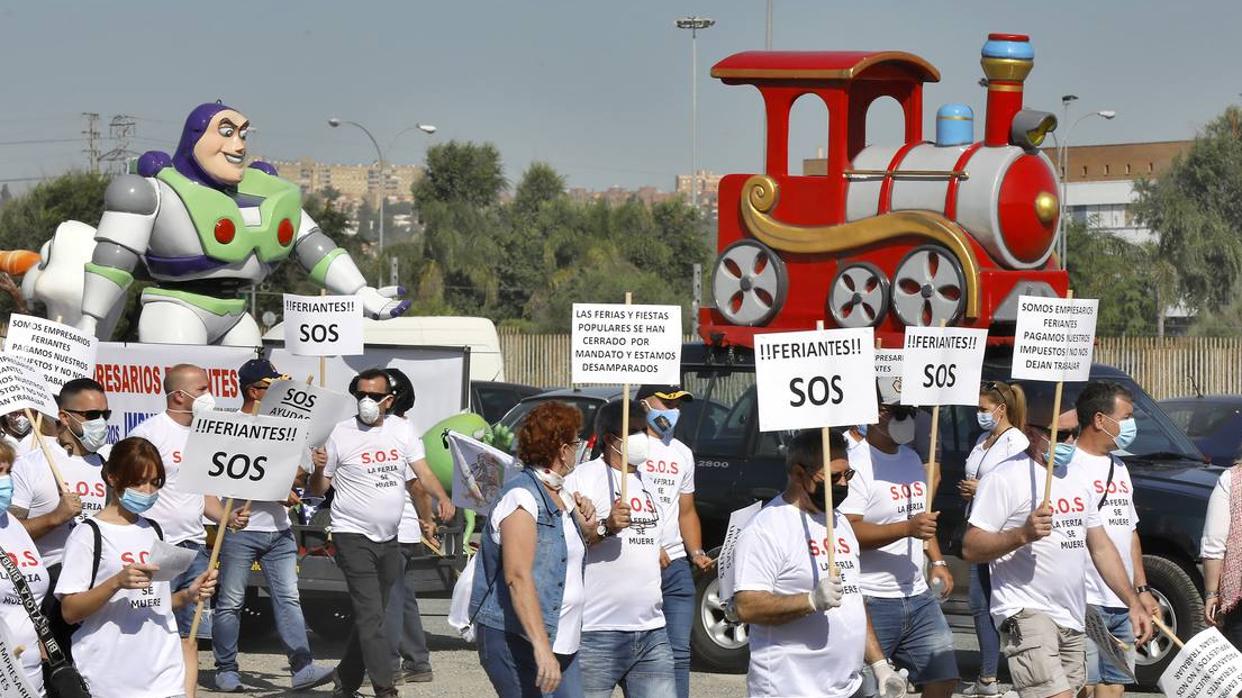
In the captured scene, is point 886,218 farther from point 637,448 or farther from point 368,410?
point 637,448

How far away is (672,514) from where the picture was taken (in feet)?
29.4

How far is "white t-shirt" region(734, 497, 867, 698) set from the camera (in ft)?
21.2

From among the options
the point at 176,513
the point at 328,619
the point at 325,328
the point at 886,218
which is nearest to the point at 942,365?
the point at 176,513

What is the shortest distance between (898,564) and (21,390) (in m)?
3.89

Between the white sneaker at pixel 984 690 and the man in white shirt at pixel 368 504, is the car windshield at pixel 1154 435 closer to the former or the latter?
the white sneaker at pixel 984 690

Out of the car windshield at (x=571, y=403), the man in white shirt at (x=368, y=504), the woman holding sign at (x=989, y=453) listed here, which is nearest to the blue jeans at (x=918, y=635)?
the woman holding sign at (x=989, y=453)

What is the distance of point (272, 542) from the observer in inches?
425

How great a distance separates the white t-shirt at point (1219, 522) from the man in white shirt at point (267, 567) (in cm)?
496

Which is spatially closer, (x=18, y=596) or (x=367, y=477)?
(x=18, y=596)

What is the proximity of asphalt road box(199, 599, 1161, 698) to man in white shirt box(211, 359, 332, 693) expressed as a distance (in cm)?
26

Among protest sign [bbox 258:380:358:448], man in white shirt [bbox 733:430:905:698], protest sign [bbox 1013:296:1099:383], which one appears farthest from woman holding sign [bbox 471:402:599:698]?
protest sign [bbox 1013:296:1099:383]

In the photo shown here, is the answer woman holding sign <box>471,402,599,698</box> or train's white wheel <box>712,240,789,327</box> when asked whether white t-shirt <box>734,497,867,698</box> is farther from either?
train's white wheel <box>712,240,789,327</box>

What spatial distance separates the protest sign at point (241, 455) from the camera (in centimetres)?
777

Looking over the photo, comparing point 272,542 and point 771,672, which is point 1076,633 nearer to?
point 771,672
